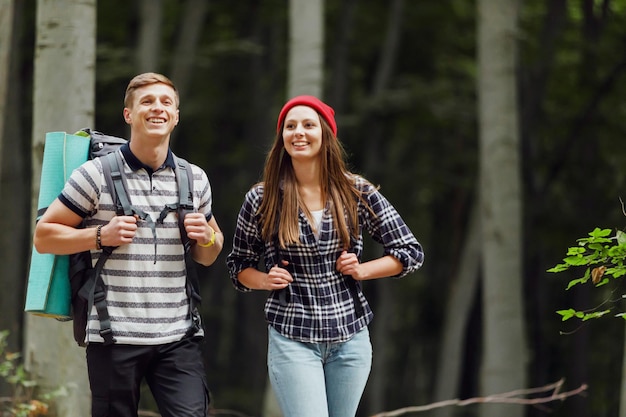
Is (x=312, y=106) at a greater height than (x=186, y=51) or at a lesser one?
lesser

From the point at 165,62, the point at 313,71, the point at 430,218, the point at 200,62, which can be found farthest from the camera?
the point at 430,218

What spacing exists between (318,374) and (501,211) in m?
7.96

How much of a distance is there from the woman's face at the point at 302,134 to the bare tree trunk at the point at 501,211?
7.67 meters

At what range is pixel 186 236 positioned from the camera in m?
4.50

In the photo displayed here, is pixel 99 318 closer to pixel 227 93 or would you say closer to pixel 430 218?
pixel 227 93

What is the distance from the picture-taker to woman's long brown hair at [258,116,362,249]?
4.65m

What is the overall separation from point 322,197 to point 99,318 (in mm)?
1078

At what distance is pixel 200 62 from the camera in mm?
16672

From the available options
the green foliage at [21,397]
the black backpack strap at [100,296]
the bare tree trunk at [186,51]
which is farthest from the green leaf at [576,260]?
the bare tree trunk at [186,51]

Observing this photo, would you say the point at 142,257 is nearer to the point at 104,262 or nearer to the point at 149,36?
the point at 104,262

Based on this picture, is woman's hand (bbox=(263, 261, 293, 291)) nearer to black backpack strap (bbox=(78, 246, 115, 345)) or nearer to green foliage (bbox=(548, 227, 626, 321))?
black backpack strap (bbox=(78, 246, 115, 345))

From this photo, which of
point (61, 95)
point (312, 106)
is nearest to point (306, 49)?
point (61, 95)

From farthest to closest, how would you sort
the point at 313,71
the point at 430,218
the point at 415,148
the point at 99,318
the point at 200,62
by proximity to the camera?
the point at 430,218 < the point at 415,148 < the point at 200,62 < the point at 313,71 < the point at 99,318

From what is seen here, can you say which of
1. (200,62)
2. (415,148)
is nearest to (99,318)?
(200,62)
